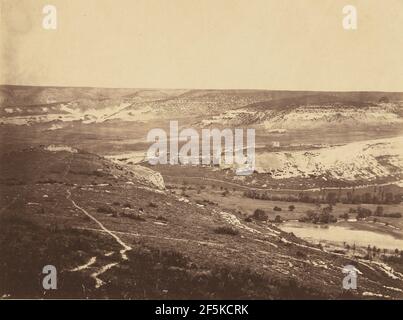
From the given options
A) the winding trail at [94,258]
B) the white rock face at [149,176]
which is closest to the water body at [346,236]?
the white rock face at [149,176]

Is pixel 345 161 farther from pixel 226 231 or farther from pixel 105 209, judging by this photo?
pixel 105 209

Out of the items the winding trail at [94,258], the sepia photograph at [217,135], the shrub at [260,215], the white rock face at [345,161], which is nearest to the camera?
the winding trail at [94,258]

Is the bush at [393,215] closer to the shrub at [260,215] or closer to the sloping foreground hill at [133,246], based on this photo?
the sloping foreground hill at [133,246]

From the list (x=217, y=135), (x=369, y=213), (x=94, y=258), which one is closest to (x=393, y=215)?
(x=369, y=213)

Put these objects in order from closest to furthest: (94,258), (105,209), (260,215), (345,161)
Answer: (94,258), (105,209), (260,215), (345,161)

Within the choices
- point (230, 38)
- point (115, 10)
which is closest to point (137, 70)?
point (115, 10)
